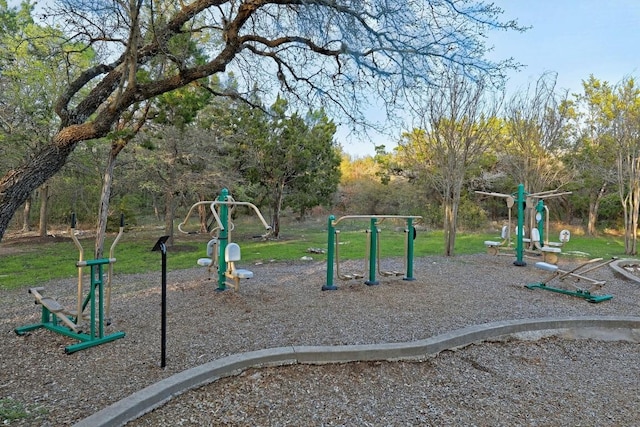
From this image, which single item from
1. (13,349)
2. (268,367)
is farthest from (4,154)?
(268,367)

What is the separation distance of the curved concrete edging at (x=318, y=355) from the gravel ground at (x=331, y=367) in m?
0.07

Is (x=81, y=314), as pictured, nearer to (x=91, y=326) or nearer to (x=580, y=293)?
(x=91, y=326)

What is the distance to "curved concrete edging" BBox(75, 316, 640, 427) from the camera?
2176mm

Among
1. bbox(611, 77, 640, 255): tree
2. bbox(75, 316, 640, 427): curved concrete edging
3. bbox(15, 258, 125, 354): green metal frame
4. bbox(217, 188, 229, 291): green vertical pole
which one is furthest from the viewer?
bbox(611, 77, 640, 255): tree

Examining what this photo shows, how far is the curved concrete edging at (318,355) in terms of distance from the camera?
2.18 m

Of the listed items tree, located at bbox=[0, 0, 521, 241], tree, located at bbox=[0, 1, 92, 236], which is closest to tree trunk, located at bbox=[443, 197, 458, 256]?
tree, located at bbox=[0, 0, 521, 241]

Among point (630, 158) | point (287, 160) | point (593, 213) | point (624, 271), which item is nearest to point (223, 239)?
point (624, 271)

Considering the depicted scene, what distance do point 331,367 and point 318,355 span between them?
133mm

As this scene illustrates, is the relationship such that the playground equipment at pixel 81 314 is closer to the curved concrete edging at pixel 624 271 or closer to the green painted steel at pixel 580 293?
the green painted steel at pixel 580 293

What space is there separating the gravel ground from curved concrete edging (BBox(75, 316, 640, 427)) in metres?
0.07

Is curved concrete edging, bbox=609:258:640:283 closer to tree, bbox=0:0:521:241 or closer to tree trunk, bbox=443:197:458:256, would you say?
tree trunk, bbox=443:197:458:256

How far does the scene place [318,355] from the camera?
118 inches

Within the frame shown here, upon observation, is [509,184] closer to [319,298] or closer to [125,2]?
[319,298]

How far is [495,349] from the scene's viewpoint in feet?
11.5
